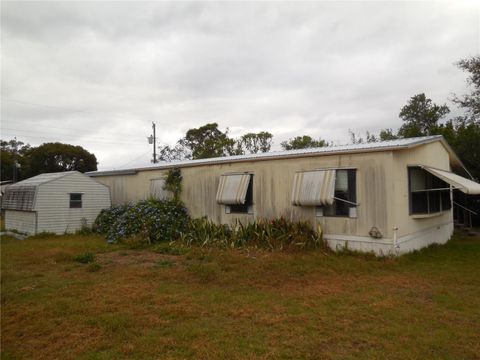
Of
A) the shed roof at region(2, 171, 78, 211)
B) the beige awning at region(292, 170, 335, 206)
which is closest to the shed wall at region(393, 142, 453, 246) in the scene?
the beige awning at region(292, 170, 335, 206)

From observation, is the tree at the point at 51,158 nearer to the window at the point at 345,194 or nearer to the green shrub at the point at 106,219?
the green shrub at the point at 106,219

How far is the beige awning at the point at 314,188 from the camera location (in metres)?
9.71

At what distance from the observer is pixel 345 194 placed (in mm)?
9797

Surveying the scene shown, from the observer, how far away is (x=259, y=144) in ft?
115

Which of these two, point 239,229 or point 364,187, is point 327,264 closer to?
point 364,187

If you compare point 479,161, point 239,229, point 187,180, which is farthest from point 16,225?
point 479,161

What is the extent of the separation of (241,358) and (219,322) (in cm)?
112

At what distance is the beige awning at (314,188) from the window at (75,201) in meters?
10.4

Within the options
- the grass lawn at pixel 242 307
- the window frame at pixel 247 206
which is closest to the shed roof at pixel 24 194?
the grass lawn at pixel 242 307

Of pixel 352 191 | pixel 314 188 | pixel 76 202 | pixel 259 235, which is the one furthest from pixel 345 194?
pixel 76 202

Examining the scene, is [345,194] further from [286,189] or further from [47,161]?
[47,161]

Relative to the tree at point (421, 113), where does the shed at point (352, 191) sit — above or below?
below

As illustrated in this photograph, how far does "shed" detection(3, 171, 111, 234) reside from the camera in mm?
14031

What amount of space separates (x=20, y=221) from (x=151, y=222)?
7.15 meters
